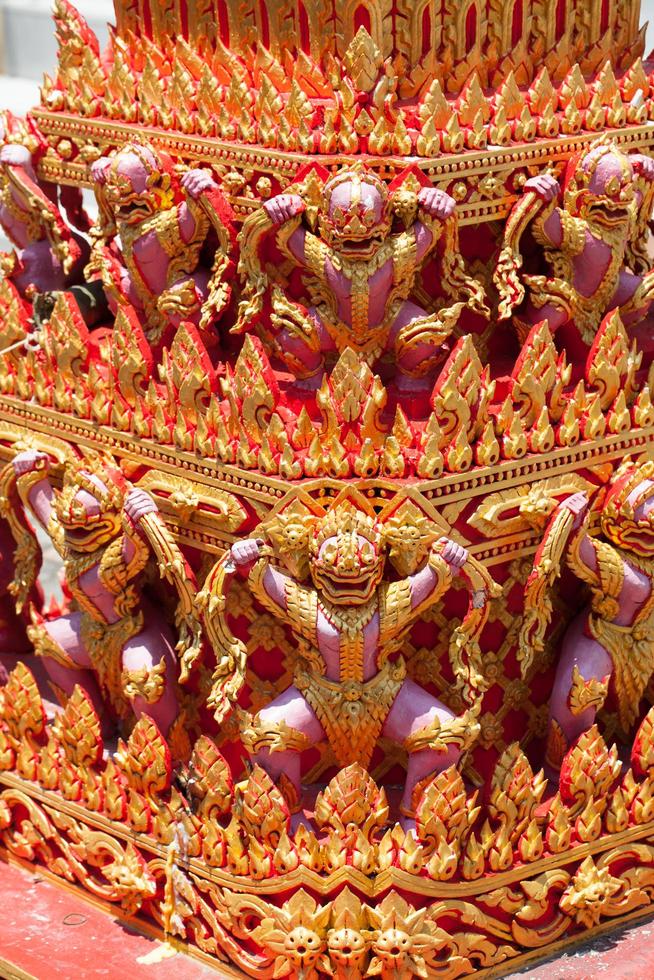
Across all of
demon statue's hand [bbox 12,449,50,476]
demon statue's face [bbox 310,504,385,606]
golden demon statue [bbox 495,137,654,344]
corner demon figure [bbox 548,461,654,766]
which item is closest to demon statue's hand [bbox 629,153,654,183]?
golden demon statue [bbox 495,137,654,344]

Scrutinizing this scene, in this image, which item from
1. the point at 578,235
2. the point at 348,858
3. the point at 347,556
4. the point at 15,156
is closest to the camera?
the point at 347,556

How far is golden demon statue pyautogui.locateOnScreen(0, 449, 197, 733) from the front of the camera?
8.41 meters

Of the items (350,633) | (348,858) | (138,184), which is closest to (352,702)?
(350,633)

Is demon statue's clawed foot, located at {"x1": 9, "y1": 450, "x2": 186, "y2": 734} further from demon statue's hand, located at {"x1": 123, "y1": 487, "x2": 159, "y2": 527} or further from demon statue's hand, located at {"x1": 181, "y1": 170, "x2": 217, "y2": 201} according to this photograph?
demon statue's hand, located at {"x1": 181, "y1": 170, "x2": 217, "y2": 201}

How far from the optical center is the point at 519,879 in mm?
8172

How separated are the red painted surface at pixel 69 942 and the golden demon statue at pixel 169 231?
270 cm

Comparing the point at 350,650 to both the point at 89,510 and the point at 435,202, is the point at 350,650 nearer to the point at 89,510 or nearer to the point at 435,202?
the point at 89,510

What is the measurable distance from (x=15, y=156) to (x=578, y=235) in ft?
9.13

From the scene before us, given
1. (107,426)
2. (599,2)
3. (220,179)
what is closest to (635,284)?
(599,2)

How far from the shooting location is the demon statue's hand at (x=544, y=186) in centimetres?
814

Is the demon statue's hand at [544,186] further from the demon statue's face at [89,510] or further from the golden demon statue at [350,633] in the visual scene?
the demon statue's face at [89,510]

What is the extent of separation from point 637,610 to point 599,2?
274 centimetres

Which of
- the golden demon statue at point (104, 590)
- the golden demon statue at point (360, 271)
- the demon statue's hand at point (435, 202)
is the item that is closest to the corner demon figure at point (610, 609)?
the golden demon statue at point (360, 271)

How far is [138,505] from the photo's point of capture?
8.27 metres
